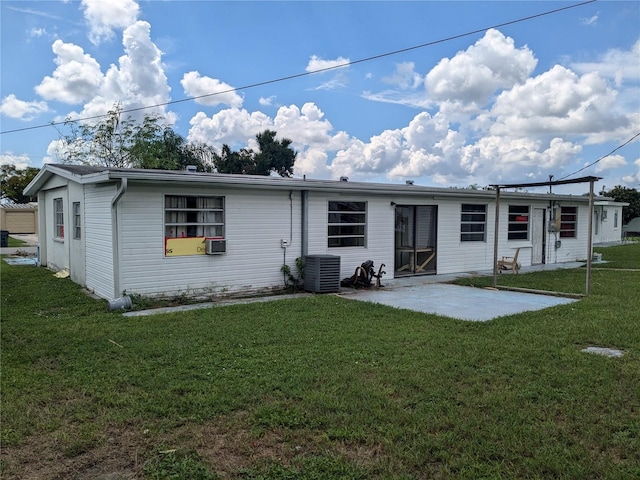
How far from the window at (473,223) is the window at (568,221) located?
434 centimetres

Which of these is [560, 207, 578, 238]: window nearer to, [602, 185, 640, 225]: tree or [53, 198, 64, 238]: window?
Answer: [53, 198, 64, 238]: window

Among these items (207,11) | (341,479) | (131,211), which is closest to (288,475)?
(341,479)

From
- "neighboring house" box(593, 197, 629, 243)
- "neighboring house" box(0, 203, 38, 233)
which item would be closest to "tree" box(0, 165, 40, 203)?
"neighboring house" box(0, 203, 38, 233)

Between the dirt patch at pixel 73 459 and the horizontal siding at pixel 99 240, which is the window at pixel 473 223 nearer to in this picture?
the horizontal siding at pixel 99 240

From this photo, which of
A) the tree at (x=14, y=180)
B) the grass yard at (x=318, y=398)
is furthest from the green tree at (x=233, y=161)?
the grass yard at (x=318, y=398)

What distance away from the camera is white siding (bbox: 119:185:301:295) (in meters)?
8.56

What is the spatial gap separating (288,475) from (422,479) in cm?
81

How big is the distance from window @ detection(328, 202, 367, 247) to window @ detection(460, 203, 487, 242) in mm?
3557

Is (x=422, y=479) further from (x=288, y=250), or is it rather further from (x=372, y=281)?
(x=372, y=281)

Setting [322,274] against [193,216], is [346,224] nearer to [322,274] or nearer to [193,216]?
[322,274]

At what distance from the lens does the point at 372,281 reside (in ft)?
38.2

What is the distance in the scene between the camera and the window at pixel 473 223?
13.8m

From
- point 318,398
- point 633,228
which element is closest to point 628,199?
point 633,228

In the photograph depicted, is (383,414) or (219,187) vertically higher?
(219,187)
